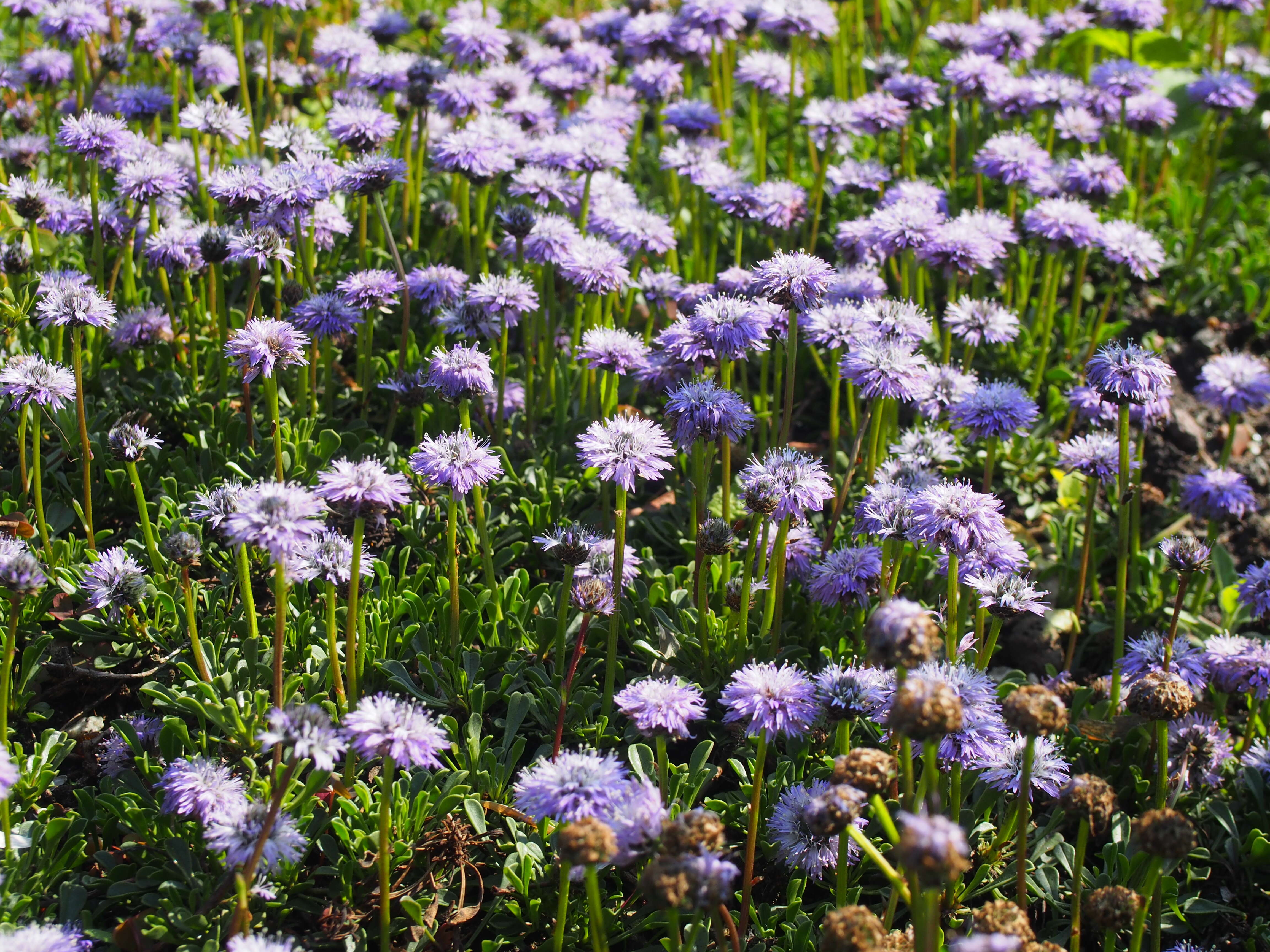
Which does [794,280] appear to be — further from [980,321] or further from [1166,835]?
[1166,835]

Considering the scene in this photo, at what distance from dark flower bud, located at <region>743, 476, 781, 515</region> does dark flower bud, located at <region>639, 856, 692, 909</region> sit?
131 cm

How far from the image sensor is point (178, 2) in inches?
250

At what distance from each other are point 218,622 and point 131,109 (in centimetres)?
302

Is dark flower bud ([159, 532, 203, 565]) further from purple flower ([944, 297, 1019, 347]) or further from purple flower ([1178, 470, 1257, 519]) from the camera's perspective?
purple flower ([1178, 470, 1257, 519])

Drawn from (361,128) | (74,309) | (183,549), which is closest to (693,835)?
(183,549)

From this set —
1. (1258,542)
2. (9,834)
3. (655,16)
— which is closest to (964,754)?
(9,834)

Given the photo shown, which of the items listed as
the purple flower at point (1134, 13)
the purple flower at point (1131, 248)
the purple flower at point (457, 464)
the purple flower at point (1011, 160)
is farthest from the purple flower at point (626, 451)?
the purple flower at point (1134, 13)

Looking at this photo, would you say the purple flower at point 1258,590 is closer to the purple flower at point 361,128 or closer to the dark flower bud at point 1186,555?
the dark flower bud at point 1186,555

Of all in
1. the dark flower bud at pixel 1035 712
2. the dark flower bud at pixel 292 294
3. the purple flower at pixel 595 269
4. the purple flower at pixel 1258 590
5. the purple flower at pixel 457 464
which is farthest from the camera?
the dark flower bud at pixel 292 294

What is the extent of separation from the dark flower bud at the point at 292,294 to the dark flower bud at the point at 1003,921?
11.9ft

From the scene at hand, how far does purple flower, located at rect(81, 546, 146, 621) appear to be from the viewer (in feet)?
12.4

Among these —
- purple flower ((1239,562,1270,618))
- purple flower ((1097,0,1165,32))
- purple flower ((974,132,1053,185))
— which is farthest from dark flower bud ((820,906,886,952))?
purple flower ((1097,0,1165,32))

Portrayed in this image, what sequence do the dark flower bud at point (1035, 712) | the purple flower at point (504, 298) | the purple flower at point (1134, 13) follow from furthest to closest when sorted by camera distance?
the purple flower at point (1134, 13), the purple flower at point (504, 298), the dark flower bud at point (1035, 712)

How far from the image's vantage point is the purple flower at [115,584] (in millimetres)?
3777
